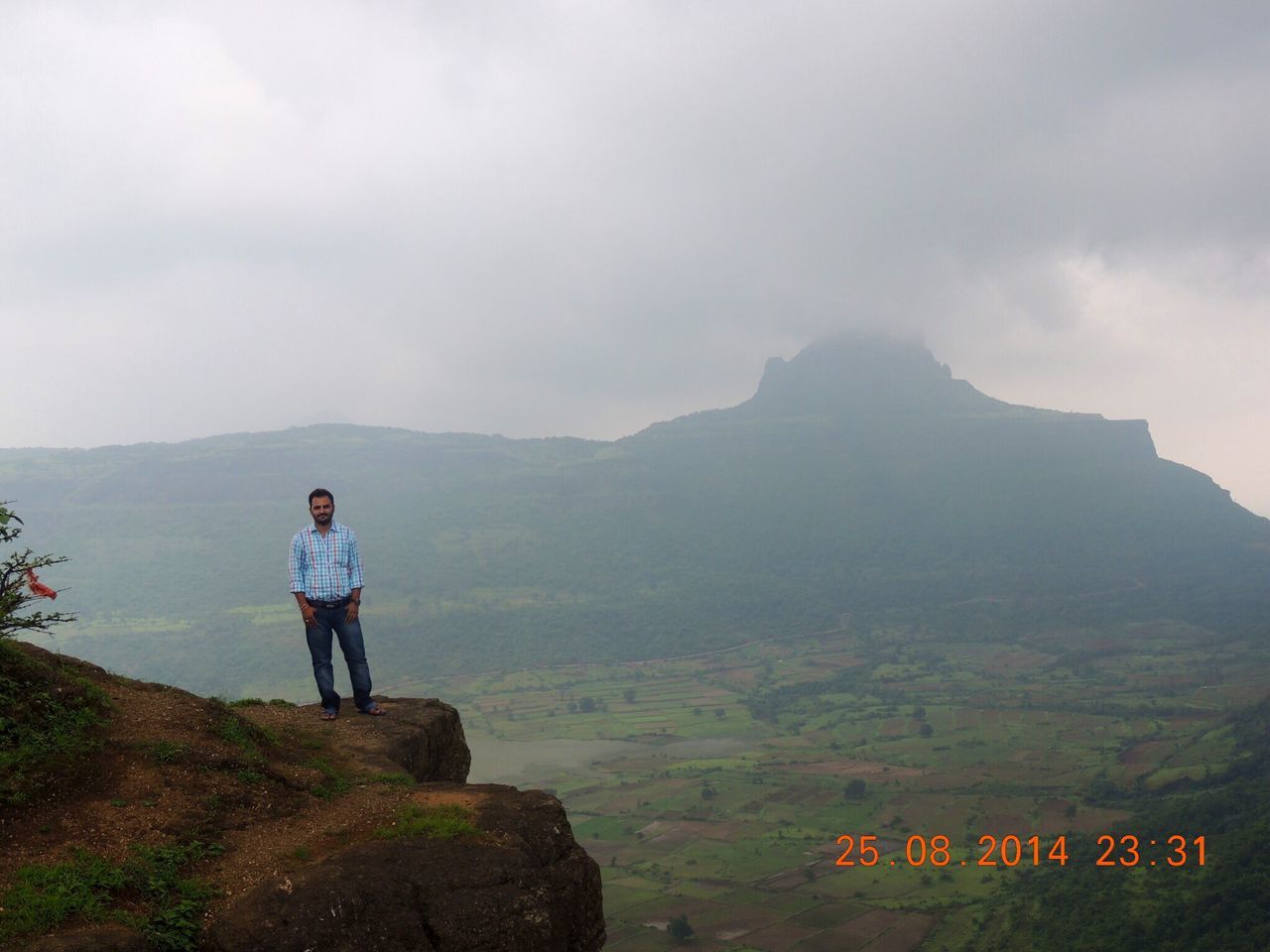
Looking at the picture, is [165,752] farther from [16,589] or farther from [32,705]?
[16,589]

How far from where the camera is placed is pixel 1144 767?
122500mm

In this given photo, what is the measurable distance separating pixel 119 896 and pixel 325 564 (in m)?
7.29

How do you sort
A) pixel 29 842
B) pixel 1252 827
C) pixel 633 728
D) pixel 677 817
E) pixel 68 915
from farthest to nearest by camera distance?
pixel 633 728, pixel 677 817, pixel 1252 827, pixel 29 842, pixel 68 915

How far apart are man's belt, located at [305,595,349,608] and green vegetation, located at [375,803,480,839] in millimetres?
4935

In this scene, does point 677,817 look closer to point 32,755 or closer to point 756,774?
point 756,774

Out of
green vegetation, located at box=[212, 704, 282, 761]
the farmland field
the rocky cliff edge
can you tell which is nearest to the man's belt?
green vegetation, located at box=[212, 704, 282, 761]

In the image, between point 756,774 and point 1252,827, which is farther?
point 756,774

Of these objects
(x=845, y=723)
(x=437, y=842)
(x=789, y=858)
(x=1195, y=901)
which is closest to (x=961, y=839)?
(x=789, y=858)

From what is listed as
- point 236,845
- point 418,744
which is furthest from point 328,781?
point 418,744

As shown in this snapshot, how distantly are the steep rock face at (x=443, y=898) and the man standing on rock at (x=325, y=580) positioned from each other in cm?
518

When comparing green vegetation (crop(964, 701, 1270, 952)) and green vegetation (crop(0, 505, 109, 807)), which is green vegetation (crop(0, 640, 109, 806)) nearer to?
green vegetation (crop(0, 505, 109, 807))

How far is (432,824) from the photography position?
1225cm

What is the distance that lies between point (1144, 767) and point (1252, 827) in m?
50.4

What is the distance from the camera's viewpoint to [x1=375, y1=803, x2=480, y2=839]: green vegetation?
12000mm
